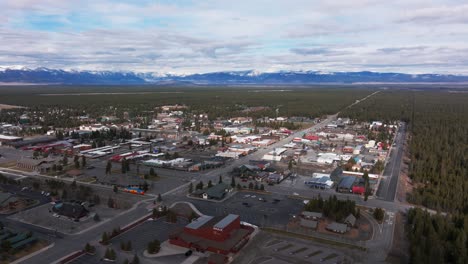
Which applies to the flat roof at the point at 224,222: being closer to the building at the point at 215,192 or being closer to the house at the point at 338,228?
the house at the point at 338,228

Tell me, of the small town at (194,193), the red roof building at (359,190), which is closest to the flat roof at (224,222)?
the small town at (194,193)

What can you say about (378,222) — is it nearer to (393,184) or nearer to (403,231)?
(403,231)

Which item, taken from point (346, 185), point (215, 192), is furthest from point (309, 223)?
point (346, 185)

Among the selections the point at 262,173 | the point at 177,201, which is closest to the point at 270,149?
the point at 262,173

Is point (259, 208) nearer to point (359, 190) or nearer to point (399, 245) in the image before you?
point (359, 190)

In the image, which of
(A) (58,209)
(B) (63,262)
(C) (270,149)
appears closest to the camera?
(B) (63,262)

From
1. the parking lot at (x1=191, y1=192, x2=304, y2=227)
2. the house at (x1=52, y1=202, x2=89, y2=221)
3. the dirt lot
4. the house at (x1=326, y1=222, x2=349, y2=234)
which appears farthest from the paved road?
the house at (x1=52, y1=202, x2=89, y2=221)
